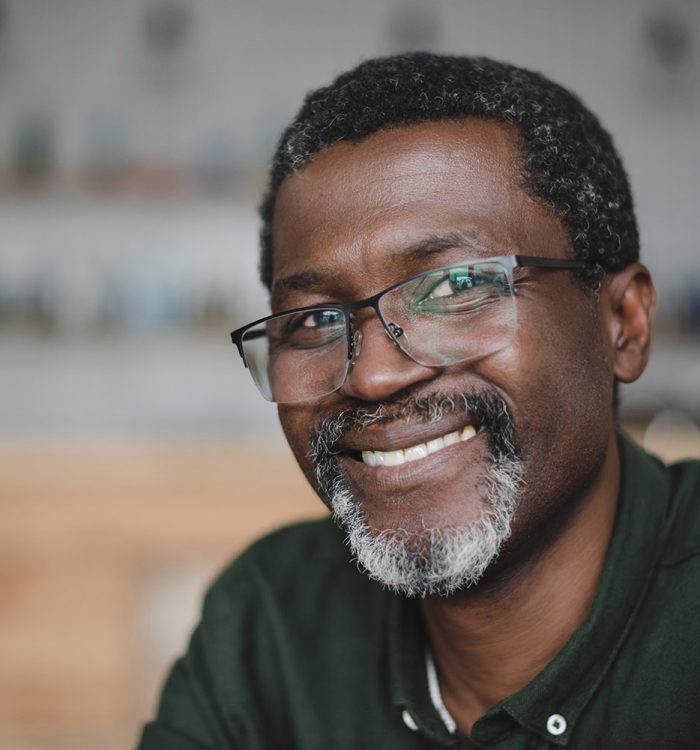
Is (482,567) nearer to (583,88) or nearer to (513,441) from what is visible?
(513,441)

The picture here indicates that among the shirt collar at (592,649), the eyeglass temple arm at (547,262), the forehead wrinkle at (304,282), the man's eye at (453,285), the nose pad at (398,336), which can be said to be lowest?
the shirt collar at (592,649)

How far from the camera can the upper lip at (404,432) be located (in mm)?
1132

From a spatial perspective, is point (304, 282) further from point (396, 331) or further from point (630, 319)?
point (630, 319)

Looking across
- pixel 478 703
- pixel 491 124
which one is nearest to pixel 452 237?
pixel 491 124

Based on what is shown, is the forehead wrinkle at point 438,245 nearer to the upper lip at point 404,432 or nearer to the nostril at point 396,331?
the nostril at point 396,331

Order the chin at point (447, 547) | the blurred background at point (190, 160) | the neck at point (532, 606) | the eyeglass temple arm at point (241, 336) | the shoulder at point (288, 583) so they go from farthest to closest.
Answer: the blurred background at point (190, 160)
the shoulder at point (288, 583)
the eyeglass temple arm at point (241, 336)
the neck at point (532, 606)
the chin at point (447, 547)

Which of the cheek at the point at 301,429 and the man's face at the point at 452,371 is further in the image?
the cheek at the point at 301,429

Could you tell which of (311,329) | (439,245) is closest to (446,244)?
(439,245)

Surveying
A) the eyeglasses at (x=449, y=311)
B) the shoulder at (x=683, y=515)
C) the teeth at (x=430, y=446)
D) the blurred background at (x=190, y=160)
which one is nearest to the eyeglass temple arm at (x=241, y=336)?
the eyeglasses at (x=449, y=311)

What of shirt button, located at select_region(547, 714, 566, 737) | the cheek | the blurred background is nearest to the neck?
shirt button, located at select_region(547, 714, 566, 737)

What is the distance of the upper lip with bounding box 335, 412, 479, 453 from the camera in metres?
1.13

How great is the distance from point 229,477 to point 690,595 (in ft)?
6.51

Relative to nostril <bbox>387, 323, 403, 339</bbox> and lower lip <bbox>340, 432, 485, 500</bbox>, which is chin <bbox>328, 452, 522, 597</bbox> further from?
nostril <bbox>387, 323, 403, 339</bbox>

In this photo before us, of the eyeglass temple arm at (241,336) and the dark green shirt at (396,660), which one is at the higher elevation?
the eyeglass temple arm at (241,336)
